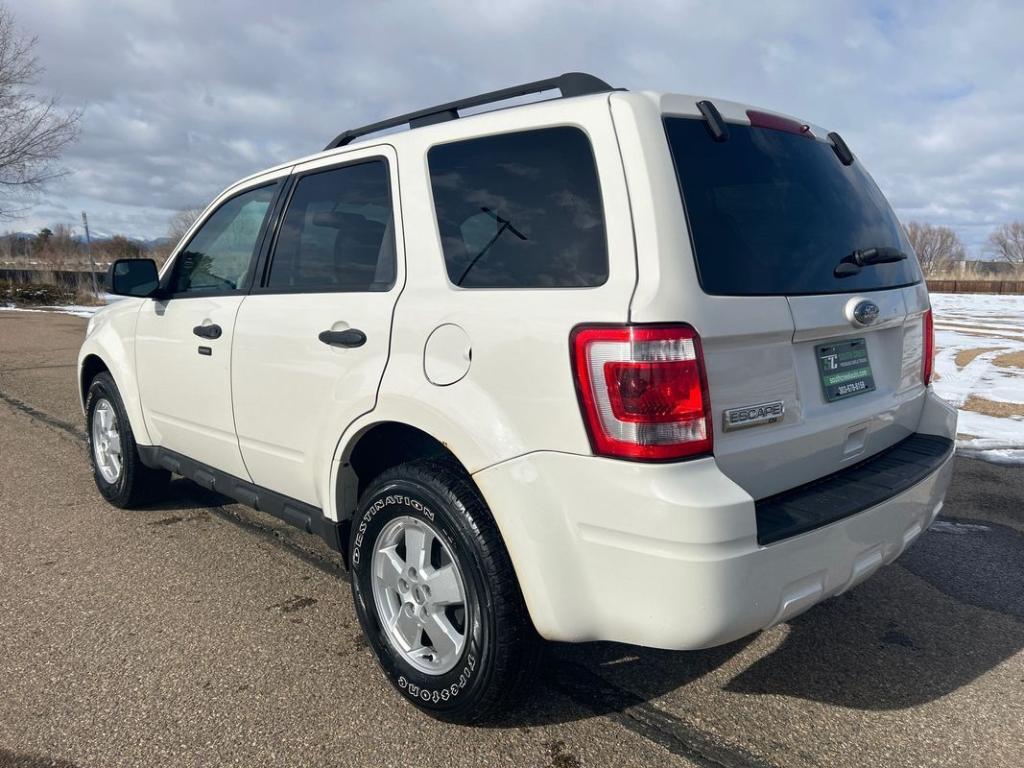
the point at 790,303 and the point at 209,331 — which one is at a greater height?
the point at 790,303

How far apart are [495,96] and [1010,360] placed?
9.53 metres

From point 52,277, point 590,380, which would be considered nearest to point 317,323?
point 590,380

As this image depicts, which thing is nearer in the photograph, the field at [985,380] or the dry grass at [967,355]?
the field at [985,380]

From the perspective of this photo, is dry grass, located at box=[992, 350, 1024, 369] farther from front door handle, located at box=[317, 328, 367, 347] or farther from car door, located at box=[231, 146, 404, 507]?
front door handle, located at box=[317, 328, 367, 347]

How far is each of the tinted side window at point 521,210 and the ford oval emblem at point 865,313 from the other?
912mm

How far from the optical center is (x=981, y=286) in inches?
1081

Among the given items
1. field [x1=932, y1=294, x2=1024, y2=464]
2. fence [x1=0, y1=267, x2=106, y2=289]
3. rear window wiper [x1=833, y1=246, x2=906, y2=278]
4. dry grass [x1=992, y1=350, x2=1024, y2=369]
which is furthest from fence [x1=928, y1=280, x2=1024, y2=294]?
fence [x1=0, y1=267, x2=106, y2=289]

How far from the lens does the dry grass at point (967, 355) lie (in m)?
9.52

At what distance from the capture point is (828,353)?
2396mm

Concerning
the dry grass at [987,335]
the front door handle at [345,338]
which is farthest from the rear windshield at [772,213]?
the dry grass at [987,335]

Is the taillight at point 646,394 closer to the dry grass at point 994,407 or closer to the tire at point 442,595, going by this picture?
the tire at point 442,595

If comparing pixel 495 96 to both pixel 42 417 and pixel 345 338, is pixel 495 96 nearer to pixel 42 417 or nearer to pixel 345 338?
pixel 345 338

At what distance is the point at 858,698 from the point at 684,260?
1.69 m

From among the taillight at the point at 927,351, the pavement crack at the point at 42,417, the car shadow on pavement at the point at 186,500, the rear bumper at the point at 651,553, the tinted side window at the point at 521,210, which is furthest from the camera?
the pavement crack at the point at 42,417
